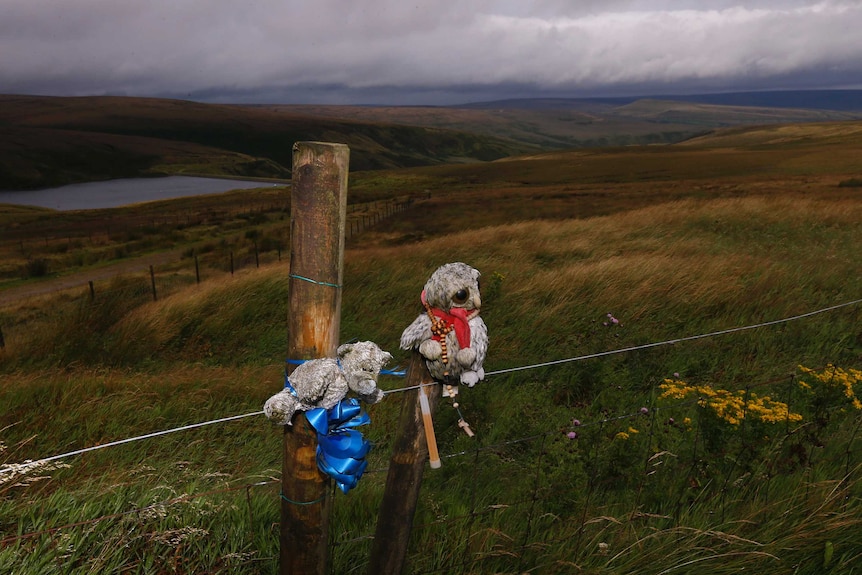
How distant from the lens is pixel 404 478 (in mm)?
2246

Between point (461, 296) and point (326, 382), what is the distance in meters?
0.59

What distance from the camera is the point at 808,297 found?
7879mm

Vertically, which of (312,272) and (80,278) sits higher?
(312,272)

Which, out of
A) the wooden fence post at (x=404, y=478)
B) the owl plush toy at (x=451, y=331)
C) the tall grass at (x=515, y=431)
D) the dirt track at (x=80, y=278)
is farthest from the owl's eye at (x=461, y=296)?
the dirt track at (x=80, y=278)

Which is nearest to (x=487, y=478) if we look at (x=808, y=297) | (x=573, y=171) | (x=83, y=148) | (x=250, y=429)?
(x=250, y=429)

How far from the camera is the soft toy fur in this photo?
188 centimetres

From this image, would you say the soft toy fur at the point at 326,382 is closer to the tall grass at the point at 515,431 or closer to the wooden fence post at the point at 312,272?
the wooden fence post at the point at 312,272

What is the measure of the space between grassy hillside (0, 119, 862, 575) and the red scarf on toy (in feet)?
3.24

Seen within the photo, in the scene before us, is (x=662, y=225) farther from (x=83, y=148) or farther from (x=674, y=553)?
(x=83, y=148)

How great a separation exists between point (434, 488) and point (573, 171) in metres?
69.3

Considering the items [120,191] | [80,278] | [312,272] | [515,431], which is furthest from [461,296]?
[120,191]

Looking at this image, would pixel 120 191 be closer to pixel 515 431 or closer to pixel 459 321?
pixel 515 431

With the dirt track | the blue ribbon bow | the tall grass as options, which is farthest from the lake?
the blue ribbon bow

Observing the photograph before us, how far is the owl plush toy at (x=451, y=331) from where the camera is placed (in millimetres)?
2023
